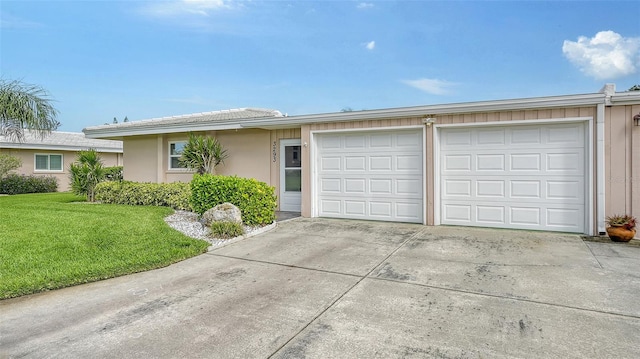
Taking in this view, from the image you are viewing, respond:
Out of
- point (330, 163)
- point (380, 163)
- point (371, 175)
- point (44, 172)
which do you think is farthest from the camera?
point (44, 172)

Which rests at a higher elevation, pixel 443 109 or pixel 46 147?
pixel 46 147

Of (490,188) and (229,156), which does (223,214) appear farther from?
(490,188)

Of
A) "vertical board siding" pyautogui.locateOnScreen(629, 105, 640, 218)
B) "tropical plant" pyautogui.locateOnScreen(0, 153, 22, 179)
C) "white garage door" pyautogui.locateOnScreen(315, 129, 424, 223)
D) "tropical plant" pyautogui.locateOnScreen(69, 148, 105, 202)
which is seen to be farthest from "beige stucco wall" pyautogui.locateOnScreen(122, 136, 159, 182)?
"vertical board siding" pyautogui.locateOnScreen(629, 105, 640, 218)

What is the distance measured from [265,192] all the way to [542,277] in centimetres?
560

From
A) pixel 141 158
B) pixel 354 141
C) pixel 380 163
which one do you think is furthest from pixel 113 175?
pixel 380 163

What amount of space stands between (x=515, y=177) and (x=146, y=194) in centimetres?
1017

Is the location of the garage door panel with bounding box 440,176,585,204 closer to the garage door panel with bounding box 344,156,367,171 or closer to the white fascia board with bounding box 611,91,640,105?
the white fascia board with bounding box 611,91,640,105

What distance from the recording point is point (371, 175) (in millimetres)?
8914

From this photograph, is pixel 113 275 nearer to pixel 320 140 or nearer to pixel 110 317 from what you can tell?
pixel 110 317

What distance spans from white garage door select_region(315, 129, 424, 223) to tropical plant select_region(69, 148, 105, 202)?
813 cm

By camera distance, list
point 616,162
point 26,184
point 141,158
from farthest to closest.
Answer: point 26,184
point 141,158
point 616,162

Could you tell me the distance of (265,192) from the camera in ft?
27.1

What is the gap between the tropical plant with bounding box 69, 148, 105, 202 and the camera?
39.6 ft

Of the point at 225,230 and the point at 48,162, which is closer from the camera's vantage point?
the point at 225,230
